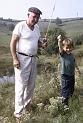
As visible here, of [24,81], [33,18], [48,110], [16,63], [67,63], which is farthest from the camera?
[67,63]

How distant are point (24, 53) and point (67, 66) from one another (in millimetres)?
1079

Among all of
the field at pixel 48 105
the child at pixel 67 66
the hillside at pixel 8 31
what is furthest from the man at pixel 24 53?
the hillside at pixel 8 31

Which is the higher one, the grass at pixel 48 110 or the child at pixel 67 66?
the child at pixel 67 66

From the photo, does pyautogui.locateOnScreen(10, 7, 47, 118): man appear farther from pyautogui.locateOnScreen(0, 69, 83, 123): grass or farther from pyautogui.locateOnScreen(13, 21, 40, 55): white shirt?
pyautogui.locateOnScreen(0, 69, 83, 123): grass

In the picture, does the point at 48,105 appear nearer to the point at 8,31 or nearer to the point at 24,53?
the point at 24,53

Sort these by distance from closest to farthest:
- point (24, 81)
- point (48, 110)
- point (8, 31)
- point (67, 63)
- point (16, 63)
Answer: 1. point (16, 63)
2. point (24, 81)
3. point (48, 110)
4. point (67, 63)
5. point (8, 31)

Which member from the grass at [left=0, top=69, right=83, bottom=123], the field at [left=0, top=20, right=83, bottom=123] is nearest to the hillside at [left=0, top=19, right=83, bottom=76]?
the field at [left=0, top=20, right=83, bottom=123]

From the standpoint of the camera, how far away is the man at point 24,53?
25.5 feet

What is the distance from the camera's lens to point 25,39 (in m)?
7.83

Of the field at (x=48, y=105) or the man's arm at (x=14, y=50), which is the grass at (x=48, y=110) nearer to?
the field at (x=48, y=105)

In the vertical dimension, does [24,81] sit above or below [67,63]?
below

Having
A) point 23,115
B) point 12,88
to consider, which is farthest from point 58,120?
point 12,88

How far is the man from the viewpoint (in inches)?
306

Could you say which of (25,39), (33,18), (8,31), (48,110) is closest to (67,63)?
(48,110)
